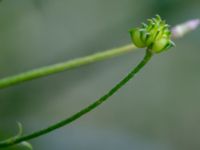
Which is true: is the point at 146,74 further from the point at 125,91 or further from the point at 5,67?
the point at 5,67

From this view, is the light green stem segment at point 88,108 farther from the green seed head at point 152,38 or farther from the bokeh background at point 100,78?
the bokeh background at point 100,78

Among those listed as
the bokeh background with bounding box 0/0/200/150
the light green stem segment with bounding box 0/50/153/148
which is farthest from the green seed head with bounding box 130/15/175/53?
the bokeh background with bounding box 0/0/200/150

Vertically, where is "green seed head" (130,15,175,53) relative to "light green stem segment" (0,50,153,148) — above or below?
above

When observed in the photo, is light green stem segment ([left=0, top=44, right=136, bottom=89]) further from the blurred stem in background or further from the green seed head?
the green seed head

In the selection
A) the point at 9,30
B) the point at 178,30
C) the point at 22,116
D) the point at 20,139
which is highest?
the point at 9,30

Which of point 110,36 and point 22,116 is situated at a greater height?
point 110,36

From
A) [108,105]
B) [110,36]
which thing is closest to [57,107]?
[108,105]
